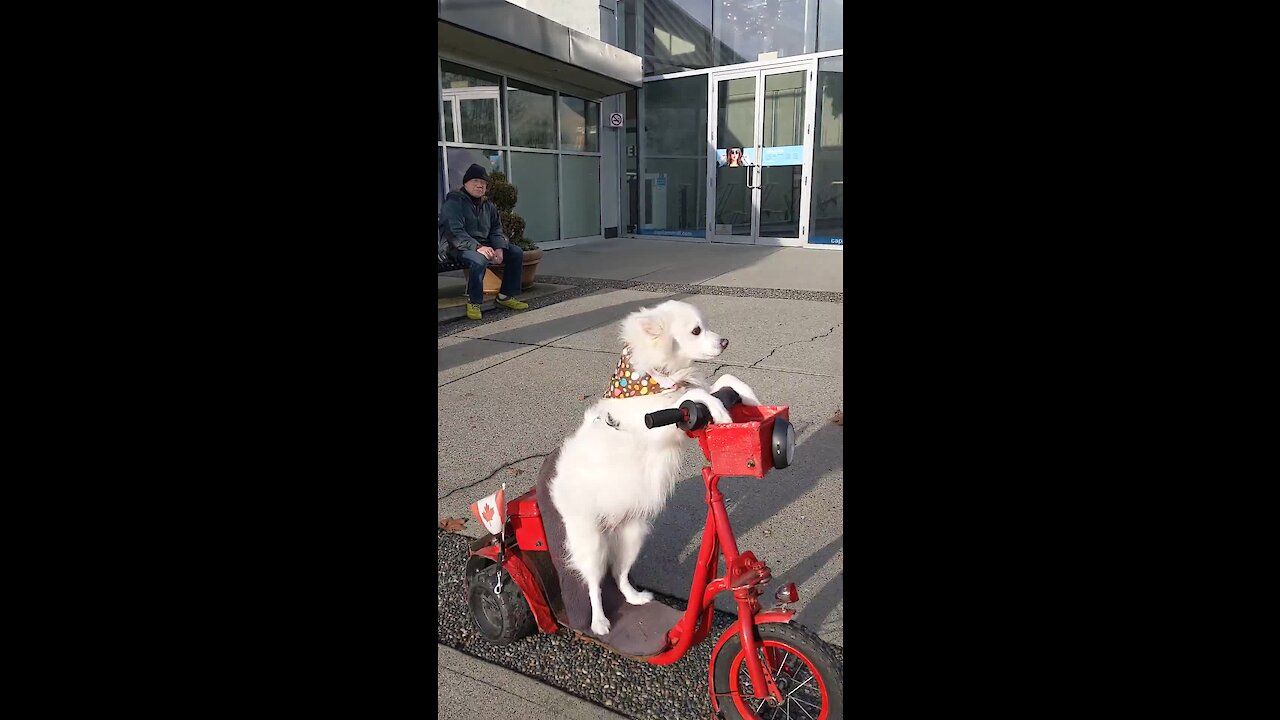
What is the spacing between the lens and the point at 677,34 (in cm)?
1414

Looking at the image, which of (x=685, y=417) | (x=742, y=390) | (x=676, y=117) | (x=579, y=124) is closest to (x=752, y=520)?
(x=742, y=390)

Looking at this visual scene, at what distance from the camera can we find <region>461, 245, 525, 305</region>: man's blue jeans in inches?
303

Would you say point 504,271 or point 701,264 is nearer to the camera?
point 504,271

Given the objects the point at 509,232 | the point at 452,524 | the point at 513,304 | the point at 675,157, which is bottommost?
the point at 452,524

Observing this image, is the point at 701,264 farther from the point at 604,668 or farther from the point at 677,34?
the point at 604,668

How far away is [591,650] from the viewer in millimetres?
2434

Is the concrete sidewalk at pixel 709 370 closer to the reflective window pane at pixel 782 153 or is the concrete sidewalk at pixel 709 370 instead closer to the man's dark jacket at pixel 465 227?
the man's dark jacket at pixel 465 227

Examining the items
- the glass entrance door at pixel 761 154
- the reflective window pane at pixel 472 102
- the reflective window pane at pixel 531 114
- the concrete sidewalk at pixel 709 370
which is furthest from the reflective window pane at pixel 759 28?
the concrete sidewalk at pixel 709 370

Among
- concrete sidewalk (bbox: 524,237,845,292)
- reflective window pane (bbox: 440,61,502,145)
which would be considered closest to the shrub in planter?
concrete sidewalk (bbox: 524,237,845,292)

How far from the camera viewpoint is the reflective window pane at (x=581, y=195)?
13734mm

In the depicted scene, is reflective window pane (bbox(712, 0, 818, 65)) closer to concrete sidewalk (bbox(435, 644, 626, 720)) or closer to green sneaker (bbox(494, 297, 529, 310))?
green sneaker (bbox(494, 297, 529, 310))

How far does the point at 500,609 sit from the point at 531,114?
38.4 ft

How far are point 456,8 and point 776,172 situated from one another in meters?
6.65
